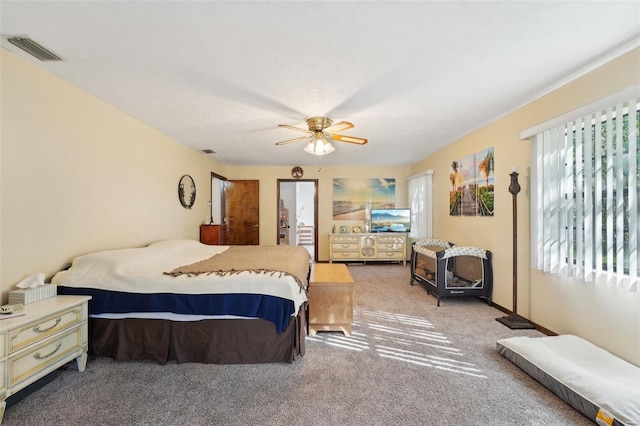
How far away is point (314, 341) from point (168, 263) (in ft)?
5.18

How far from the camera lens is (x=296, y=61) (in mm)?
2096

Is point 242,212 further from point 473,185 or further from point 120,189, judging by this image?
point 473,185

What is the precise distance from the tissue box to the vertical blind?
4174 mm

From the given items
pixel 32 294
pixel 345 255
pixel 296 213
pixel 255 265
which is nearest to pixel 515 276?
pixel 255 265

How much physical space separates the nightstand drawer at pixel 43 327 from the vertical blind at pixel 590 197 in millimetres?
3932

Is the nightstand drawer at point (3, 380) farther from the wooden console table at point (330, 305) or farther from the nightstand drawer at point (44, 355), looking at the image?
the wooden console table at point (330, 305)

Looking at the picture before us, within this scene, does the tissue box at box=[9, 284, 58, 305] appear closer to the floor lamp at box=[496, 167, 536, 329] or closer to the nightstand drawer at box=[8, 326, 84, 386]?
the nightstand drawer at box=[8, 326, 84, 386]

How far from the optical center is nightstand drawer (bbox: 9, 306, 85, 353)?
5.33 ft

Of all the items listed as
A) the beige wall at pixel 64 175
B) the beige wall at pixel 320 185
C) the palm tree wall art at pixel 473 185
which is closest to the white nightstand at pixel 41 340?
the beige wall at pixel 64 175

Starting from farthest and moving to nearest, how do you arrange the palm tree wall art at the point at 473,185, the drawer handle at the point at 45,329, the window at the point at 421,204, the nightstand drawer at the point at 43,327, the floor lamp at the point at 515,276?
the window at the point at 421,204 < the palm tree wall art at the point at 473,185 < the floor lamp at the point at 515,276 < the drawer handle at the point at 45,329 < the nightstand drawer at the point at 43,327

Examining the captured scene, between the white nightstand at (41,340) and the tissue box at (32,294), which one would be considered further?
the tissue box at (32,294)

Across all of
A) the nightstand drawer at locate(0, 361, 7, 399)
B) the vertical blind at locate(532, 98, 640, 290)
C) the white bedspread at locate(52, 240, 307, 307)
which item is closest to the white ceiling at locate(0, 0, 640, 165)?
the vertical blind at locate(532, 98, 640, 290)

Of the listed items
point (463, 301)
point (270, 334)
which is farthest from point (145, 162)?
point (463, 301)

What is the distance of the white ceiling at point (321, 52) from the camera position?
158 cm
